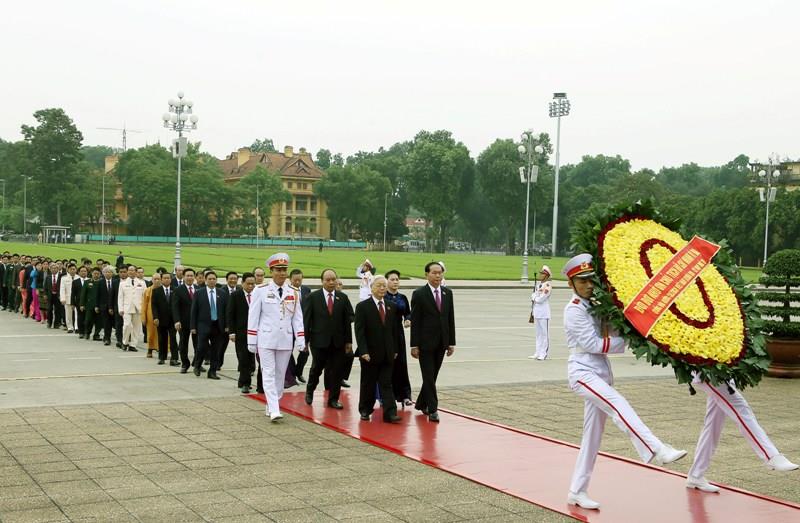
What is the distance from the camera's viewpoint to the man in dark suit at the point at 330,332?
11.5 metres

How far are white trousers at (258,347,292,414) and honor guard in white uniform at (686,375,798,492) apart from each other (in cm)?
508

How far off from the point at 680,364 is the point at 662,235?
117cm

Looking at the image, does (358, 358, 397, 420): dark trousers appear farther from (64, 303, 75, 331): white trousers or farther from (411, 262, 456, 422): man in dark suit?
(64, 303, 75, 331): white trousers

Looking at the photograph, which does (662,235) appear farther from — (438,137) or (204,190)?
(438,137)

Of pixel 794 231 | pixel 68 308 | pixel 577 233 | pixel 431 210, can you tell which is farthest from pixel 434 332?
pixel 431 210

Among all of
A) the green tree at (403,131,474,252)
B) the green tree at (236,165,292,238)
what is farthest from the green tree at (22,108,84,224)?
the green tree at (403,131,474,252)

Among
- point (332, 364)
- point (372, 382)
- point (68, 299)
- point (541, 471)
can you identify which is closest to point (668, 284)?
point (541, 471)

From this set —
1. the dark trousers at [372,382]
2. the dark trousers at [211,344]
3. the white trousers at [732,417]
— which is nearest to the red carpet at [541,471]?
the dark trousers at [372,382]

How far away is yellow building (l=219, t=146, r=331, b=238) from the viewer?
12381 cm

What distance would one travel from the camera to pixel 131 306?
1802 centimetres

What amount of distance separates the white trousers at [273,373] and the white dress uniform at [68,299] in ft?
37.3

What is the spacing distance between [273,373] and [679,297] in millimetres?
5676

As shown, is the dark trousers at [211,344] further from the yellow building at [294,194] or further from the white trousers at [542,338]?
the yellow building at [294,194]

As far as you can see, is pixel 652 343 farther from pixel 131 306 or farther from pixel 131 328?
pixel 131 328
